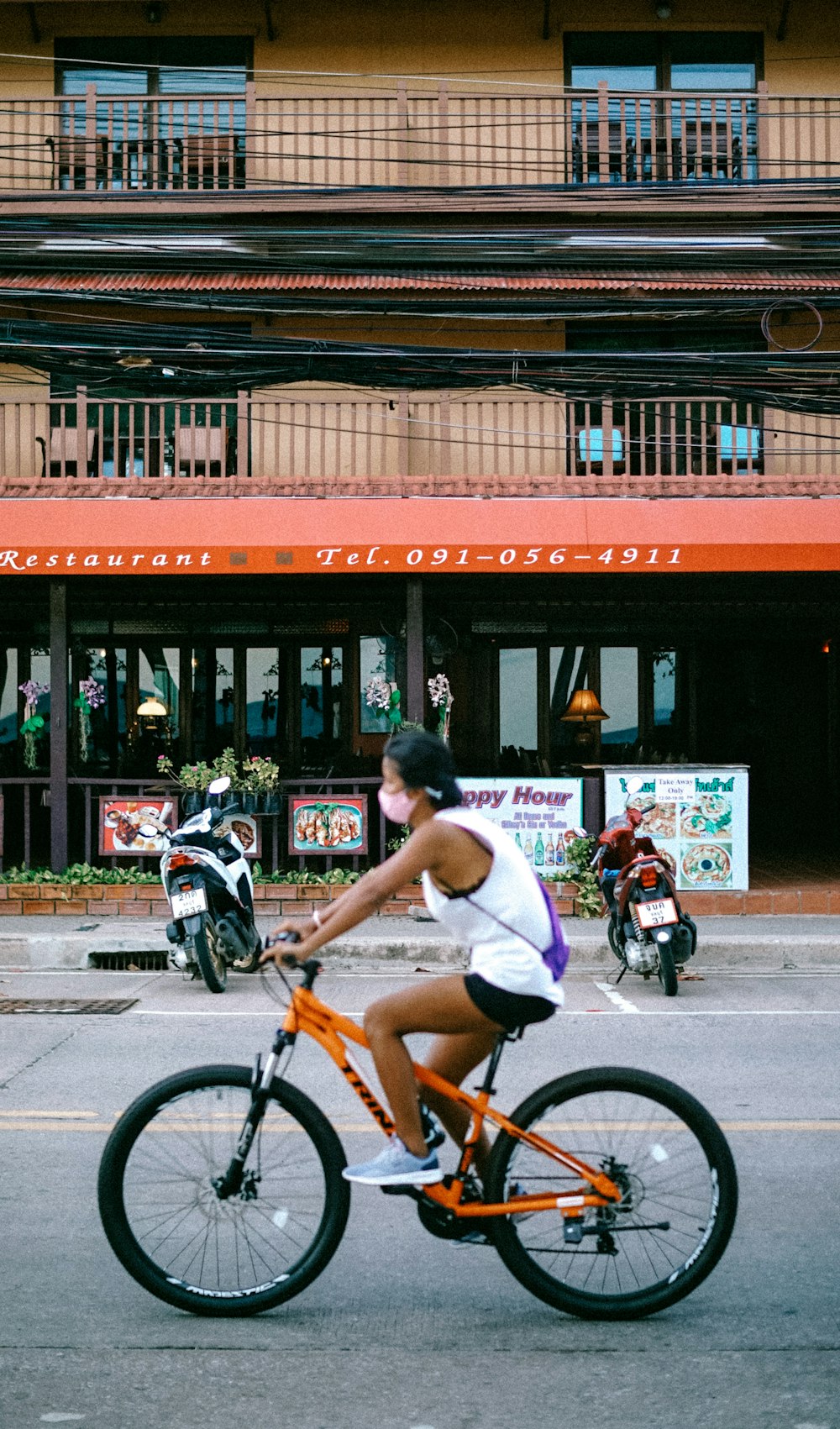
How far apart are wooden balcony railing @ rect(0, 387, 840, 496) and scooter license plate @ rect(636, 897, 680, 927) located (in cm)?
537

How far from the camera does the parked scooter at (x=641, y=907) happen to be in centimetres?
905

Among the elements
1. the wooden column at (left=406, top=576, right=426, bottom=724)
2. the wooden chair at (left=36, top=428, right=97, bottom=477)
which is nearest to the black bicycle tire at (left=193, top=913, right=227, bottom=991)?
the wooden column at (left=406, top=576, right=426, bottom=724)

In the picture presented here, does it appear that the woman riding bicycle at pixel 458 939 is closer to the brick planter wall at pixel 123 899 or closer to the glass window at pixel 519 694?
the brick planter wall at pixel 123 899

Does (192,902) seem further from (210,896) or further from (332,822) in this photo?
(332,822)

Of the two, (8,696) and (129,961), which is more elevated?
(8,696)

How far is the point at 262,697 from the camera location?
16.7 metres

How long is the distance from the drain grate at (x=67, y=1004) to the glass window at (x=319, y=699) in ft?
25.2

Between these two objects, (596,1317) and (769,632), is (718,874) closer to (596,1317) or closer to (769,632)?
(769,632)

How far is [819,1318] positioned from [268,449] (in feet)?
39.0

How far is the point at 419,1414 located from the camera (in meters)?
3.29

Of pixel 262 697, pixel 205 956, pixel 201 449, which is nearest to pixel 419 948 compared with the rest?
pixel 205 956

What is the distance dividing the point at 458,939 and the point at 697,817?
9.27 m

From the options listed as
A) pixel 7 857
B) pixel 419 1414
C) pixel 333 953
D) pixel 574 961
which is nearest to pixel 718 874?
pixel 574 961

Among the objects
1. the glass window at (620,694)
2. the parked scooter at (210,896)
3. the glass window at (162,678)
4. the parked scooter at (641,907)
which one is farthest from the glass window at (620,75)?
the parked scooter at (210,896)
